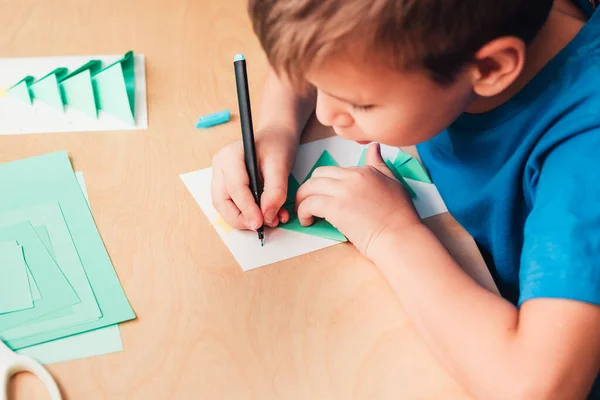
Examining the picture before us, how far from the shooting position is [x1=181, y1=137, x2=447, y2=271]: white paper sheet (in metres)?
0.63

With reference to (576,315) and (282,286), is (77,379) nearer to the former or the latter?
(282,286)

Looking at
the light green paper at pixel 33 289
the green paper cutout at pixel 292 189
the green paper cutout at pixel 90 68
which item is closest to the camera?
the light green paper at pixel 33 289

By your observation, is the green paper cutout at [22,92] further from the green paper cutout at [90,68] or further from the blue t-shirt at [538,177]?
the blue t-shirt at [538,177]

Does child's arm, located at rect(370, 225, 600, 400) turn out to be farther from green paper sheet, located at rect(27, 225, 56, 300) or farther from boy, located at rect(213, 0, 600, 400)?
green paper sheet, located at rect(27, 225, 56, 300)

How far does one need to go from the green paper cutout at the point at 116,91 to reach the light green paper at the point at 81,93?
0.04 ft

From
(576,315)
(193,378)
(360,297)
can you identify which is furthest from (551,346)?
(193,378)

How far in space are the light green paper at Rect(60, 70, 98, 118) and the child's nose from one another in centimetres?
31

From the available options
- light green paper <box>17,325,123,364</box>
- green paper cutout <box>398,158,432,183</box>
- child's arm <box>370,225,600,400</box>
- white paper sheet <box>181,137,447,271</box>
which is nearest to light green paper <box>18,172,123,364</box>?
light green paper <box>17,325,123,364</box>

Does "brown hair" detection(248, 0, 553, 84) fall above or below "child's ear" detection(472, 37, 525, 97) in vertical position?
above

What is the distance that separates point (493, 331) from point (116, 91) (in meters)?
0.52

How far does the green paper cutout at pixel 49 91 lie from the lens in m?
0.77

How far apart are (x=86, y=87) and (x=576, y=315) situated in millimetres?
604

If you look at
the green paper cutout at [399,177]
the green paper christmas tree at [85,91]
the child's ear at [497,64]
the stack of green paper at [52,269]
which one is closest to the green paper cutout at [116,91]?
the green paper christmas tree at [85,91]

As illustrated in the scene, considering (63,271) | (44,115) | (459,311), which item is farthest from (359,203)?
(44,115)
